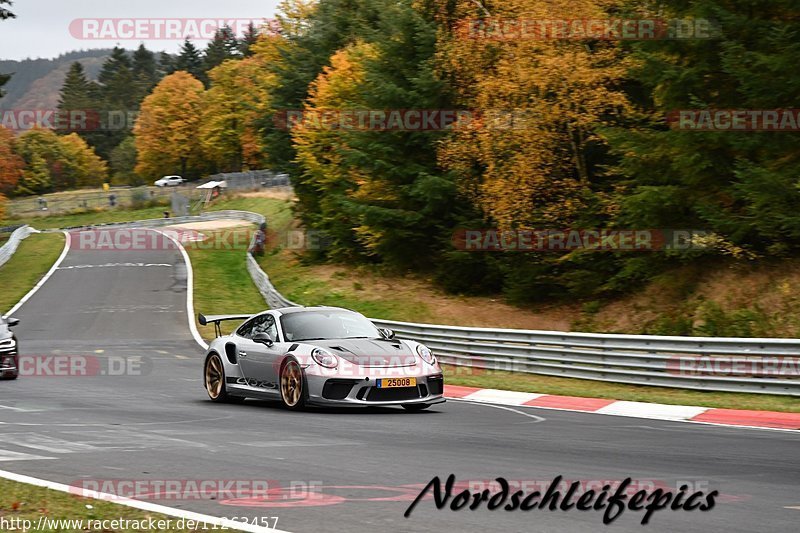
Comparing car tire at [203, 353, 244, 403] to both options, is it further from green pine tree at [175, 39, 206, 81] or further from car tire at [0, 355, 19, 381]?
green pine tree at [175, 39, 206, 81]

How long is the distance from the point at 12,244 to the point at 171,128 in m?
64.3

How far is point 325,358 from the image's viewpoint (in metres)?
13.1

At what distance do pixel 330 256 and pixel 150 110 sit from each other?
8065 cm

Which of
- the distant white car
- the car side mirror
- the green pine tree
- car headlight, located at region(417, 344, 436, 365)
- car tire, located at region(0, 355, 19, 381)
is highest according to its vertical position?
the green pine tree

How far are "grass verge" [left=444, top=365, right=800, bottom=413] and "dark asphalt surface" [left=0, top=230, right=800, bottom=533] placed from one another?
2478 millimetres

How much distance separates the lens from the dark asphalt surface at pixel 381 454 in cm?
668

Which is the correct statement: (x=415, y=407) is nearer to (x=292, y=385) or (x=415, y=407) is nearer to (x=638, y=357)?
(x=292, y=385)

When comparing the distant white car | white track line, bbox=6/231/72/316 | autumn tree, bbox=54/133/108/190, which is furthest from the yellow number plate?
autumn tree, bbox=54/133/108/190

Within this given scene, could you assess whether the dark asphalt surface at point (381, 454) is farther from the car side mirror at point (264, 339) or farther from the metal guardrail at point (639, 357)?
the metal guardrail at point (639, 357)

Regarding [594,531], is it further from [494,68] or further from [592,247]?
[494,68]

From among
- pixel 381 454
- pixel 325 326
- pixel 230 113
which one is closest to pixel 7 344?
pixel 325 326

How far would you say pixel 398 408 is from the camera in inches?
562

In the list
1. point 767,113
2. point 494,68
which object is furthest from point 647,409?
point 494,68

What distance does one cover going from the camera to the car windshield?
14.0 meters
